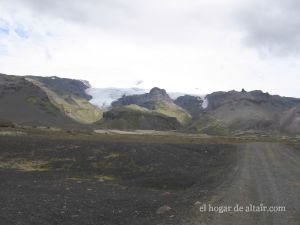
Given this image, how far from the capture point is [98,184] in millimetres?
26234

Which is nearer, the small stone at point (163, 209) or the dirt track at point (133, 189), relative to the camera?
the dirt track at point (133, 189)

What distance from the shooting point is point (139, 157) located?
1565 inches

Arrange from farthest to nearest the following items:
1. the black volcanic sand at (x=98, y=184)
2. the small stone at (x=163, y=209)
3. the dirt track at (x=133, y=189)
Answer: the small stone at (x=163, y=209) < the black volcanic sand at (x=98, y=184) < the dirt track at (x=133, y=189)

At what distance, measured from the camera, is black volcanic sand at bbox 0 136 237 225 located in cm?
1712

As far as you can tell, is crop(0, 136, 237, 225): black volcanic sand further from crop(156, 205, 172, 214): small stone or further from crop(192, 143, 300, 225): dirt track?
crop(192, 143, 300, 225): dirt track

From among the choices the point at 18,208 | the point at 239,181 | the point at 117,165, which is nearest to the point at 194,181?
the point at 239,181

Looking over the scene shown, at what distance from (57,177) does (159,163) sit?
10.9 metres

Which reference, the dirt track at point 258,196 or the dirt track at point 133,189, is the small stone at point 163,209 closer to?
the dirt track at point 133,189

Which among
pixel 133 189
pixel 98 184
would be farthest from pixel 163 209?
pixel 98 184

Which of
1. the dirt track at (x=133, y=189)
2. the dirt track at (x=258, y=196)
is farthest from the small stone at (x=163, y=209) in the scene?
the dirt track at (x=258, y=196)

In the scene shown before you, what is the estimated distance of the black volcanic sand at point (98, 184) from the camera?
674 inches

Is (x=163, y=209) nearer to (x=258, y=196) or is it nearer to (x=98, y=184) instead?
(x=258, y=196)

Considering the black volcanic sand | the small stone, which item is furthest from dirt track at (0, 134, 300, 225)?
the small stone

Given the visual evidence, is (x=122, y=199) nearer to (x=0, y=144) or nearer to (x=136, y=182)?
(x=136, y=182)
